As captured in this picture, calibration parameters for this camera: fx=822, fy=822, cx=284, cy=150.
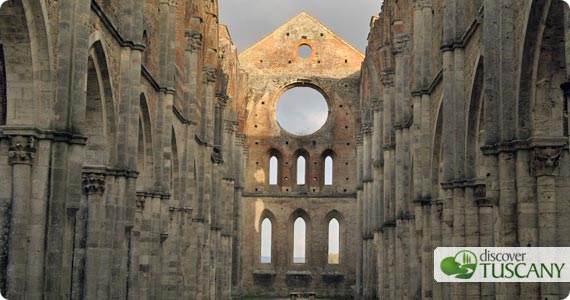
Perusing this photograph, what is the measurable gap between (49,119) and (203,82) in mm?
18905

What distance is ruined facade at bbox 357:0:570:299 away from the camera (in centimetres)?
1260

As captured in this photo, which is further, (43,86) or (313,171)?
(313,171)

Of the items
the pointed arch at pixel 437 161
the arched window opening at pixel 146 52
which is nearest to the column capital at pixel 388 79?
the pointed arch at pixel 437 161

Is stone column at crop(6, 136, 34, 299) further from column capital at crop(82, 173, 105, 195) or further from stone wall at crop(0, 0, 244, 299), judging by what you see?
column capital at crop(82, 173, 105, 195)

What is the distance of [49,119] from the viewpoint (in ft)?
43.5

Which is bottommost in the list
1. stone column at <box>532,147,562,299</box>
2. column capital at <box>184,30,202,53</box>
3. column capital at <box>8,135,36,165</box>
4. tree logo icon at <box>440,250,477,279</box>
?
tree logo icon at <box>440,250,477,279</box>

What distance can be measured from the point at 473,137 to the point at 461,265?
10.3 ft

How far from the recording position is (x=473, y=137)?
17828 mm

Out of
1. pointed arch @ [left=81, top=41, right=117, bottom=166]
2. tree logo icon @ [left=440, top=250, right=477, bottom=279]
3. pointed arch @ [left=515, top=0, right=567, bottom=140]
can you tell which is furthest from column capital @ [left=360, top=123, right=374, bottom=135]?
pointed arch @ [left=515, top=0, right=567, bottom=140]

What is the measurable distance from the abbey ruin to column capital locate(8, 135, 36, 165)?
1.0 inches

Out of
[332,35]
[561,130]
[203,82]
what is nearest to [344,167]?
[332,35]

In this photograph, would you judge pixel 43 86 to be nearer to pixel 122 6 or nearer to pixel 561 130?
pixel 122 6

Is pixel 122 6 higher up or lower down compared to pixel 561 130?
higher up

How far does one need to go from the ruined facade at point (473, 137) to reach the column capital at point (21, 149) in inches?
288
